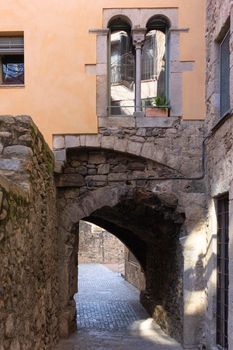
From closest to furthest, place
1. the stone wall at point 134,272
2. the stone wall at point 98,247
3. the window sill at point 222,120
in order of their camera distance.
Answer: the window sill at point 222,120
the stone wall at point 134,272
the stone wall at point 98,247

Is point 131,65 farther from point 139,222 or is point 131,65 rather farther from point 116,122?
point 139,222

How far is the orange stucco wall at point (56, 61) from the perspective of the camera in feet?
20.1

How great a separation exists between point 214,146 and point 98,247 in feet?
56.6

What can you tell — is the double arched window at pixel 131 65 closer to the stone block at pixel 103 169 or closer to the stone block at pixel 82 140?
the stone block at pixel 82 140

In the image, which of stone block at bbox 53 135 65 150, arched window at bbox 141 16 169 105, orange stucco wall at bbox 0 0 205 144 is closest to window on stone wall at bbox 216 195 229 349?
arched window at bbox 141 16 169 105

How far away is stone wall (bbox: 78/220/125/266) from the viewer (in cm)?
2181

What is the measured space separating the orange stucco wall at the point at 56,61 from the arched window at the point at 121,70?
291 mm

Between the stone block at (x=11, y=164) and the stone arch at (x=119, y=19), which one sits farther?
the stone arch at (x=119, y=19)

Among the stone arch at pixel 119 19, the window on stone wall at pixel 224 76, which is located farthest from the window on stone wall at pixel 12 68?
the window on stone wall at pixel 224 76

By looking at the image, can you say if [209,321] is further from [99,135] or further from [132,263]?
[132,263]

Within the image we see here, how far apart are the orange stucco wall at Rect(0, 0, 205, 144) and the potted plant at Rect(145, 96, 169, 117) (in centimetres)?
77

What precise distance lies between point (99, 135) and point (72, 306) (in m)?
2.56

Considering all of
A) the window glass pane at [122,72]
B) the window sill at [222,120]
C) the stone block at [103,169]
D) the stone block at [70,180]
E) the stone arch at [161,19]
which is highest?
the stone arch at [161,19]

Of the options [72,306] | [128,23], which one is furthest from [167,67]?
[72,306]
